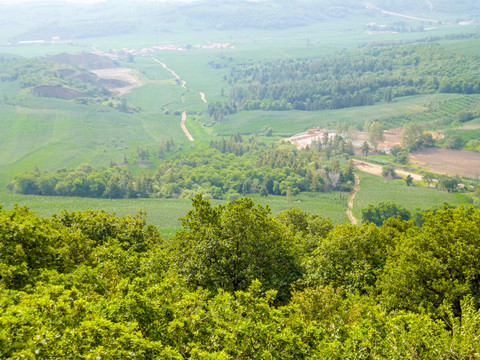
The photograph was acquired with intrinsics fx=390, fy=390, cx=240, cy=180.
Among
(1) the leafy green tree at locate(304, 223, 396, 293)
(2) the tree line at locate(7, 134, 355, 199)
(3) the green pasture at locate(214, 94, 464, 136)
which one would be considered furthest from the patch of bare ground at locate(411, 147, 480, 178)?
(1) the leafy green tree at locate(304, 223, 396, 293)

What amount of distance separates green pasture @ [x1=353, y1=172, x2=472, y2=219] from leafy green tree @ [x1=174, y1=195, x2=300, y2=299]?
214 ft

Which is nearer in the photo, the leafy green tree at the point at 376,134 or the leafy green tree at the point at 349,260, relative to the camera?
the leafy green tree at the point at 349,260

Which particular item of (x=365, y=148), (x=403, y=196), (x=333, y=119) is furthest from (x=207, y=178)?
(x=333, y=119)

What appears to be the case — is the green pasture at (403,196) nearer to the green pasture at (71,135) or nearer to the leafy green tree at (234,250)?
the leafy green tree at (234,250)

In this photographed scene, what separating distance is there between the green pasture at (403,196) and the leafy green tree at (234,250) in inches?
2566

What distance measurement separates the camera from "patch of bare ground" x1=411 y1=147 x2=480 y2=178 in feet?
407

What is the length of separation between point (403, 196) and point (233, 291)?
86779 millimetres

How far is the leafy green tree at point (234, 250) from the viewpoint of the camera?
30531mm

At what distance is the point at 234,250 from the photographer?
3161cm

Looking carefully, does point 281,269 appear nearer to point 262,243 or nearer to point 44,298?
point 262,243

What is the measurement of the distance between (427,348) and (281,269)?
643 inches

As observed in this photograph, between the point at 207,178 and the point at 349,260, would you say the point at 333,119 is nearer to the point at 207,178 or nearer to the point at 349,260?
the point at 207,178

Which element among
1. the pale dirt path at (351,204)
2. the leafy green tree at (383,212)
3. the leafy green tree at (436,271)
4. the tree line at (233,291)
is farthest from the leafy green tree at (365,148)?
the leafy green tree at (436,271)

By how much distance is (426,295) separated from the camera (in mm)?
27609
